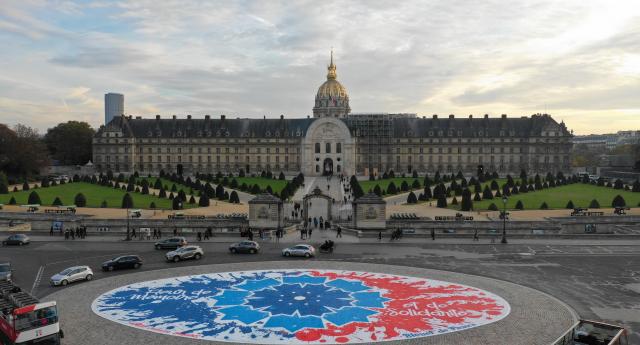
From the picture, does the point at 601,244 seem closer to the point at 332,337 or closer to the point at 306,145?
the point at 332,337

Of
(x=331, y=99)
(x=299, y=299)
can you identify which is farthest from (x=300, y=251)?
(x=331, y=99)

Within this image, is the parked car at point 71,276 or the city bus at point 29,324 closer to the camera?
the city bus at point 29,324

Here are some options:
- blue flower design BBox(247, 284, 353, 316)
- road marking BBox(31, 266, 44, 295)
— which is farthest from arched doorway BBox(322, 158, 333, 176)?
blue flower design BBox(247, 284, 353, 316)

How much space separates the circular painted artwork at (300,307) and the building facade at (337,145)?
90.7m

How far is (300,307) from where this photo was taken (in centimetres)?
2430

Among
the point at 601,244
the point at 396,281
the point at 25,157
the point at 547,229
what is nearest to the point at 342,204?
the point at 547,229

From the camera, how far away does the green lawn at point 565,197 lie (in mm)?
63219

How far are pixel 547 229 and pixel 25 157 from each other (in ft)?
253

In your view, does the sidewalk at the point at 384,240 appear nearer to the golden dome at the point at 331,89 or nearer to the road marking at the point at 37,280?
the road marking at the point at 37,280

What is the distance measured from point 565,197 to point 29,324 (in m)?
65.7

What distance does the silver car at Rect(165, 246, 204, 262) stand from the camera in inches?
1327

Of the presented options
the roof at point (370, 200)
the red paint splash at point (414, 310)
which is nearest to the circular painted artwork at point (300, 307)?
the red paint splash at point (414, 310)

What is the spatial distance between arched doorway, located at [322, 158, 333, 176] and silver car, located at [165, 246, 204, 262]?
8579cm

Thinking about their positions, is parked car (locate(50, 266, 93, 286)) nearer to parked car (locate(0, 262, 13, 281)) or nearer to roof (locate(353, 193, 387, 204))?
parked car (locate(0, 262, 13, 281))
